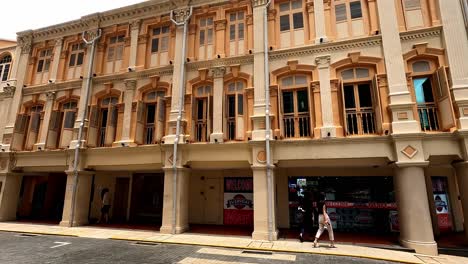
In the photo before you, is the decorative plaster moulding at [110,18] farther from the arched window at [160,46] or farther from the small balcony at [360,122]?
the small balcony at [360,122]

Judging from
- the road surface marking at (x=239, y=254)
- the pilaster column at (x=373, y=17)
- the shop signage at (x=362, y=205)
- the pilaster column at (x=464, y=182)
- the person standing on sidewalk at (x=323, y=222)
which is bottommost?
the road surface marking at (x=239, y=254)

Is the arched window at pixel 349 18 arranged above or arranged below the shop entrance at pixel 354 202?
above

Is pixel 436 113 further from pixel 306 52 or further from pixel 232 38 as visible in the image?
pixel 232 38

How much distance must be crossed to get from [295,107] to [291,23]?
13.0 ft

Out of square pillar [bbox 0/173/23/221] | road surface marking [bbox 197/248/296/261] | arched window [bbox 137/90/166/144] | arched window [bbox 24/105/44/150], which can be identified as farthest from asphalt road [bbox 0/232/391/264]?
arched window [bbox 24/105/44/150]

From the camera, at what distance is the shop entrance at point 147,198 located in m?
14.8

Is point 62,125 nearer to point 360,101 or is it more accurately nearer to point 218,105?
point 218,105

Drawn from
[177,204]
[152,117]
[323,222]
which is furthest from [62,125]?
[323,222]

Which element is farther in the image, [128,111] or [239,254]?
[128,111]

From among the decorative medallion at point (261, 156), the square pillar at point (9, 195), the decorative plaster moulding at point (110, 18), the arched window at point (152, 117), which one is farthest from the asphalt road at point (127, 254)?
the decorative plaster moulding at point (110, 18)

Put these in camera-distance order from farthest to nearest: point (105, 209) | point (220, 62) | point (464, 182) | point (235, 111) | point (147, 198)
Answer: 1. point (147, 198)
2. point (105, 209)
3. point (220, 62)
4. point (235, 111)
5. point (464, 182)

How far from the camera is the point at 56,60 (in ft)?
50.4

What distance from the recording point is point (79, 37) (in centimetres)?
1532

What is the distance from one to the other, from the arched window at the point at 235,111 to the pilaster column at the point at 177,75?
2.07m
